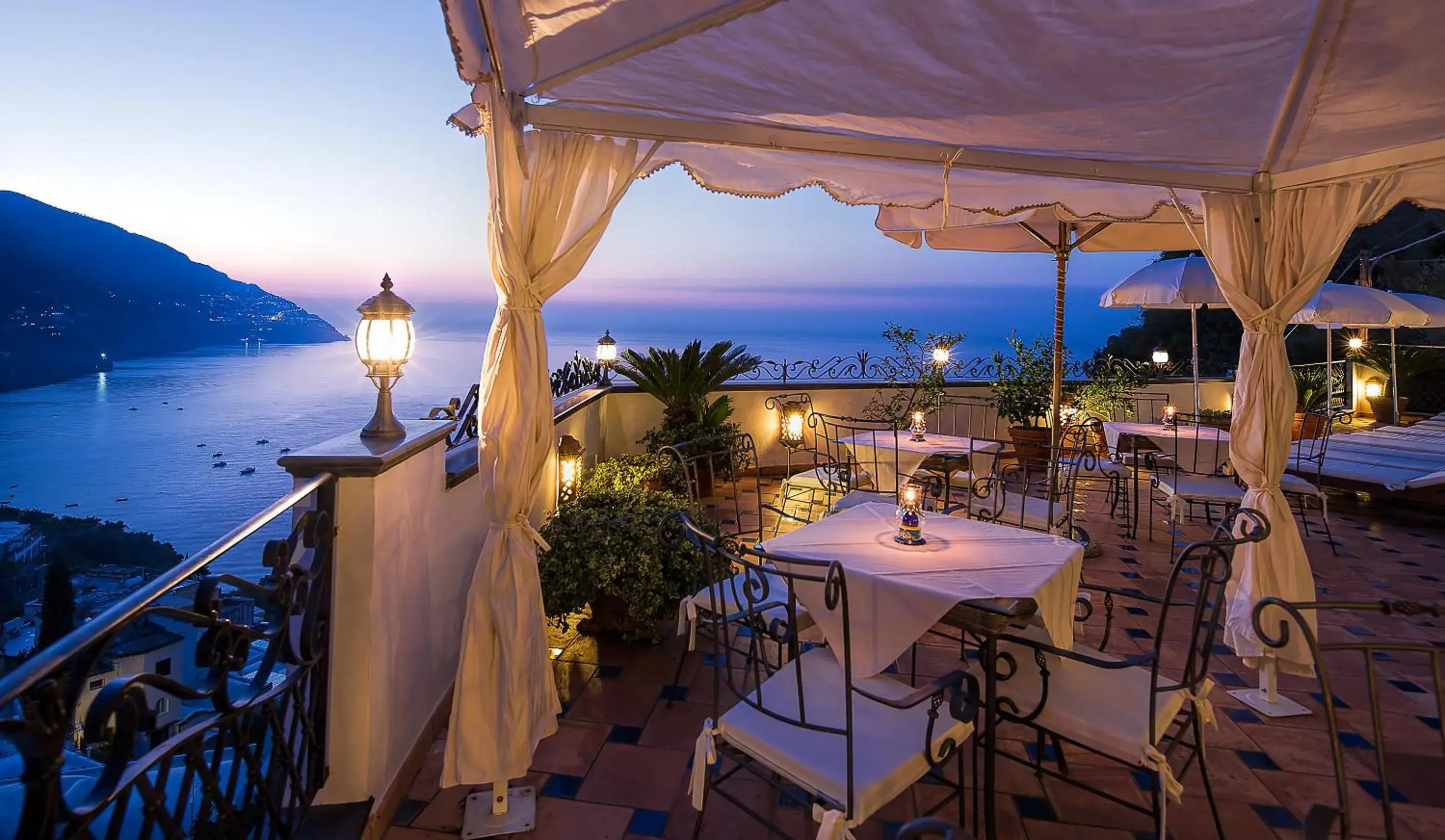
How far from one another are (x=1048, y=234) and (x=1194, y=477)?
2078 millimetres

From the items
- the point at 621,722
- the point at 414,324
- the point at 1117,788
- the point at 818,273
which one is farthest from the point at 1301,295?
the point at 818,273

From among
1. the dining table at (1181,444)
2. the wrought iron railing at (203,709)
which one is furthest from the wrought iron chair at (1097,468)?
the wrought iron railing at (203,709)

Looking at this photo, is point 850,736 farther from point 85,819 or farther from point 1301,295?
point 1301,295

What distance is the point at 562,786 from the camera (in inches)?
88.5

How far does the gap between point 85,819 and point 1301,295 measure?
13.6 ft

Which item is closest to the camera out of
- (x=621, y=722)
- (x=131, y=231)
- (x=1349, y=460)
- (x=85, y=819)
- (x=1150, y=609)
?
(x=85, y=819)

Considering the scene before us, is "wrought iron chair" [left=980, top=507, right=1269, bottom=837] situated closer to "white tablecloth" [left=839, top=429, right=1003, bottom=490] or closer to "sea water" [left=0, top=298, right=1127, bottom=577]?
"white tablecloth" [left=839, top=429, right=1003, bottom=490]

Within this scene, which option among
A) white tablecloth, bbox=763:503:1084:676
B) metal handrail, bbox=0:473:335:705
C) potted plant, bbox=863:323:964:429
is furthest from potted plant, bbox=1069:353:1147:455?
metal handrail, bbox=0:473:335:705

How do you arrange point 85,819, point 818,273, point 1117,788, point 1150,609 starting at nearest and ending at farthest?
1. point 85,819
2. point 1117,788
3. point 1150,609
4. point 818,273

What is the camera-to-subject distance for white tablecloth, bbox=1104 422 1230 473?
490cm

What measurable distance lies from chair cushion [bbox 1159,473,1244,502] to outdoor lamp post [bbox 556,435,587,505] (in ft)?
13.0

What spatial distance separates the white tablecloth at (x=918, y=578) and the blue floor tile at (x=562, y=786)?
3.25 feet

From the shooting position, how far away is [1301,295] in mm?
2949

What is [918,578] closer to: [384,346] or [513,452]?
[513,452]
